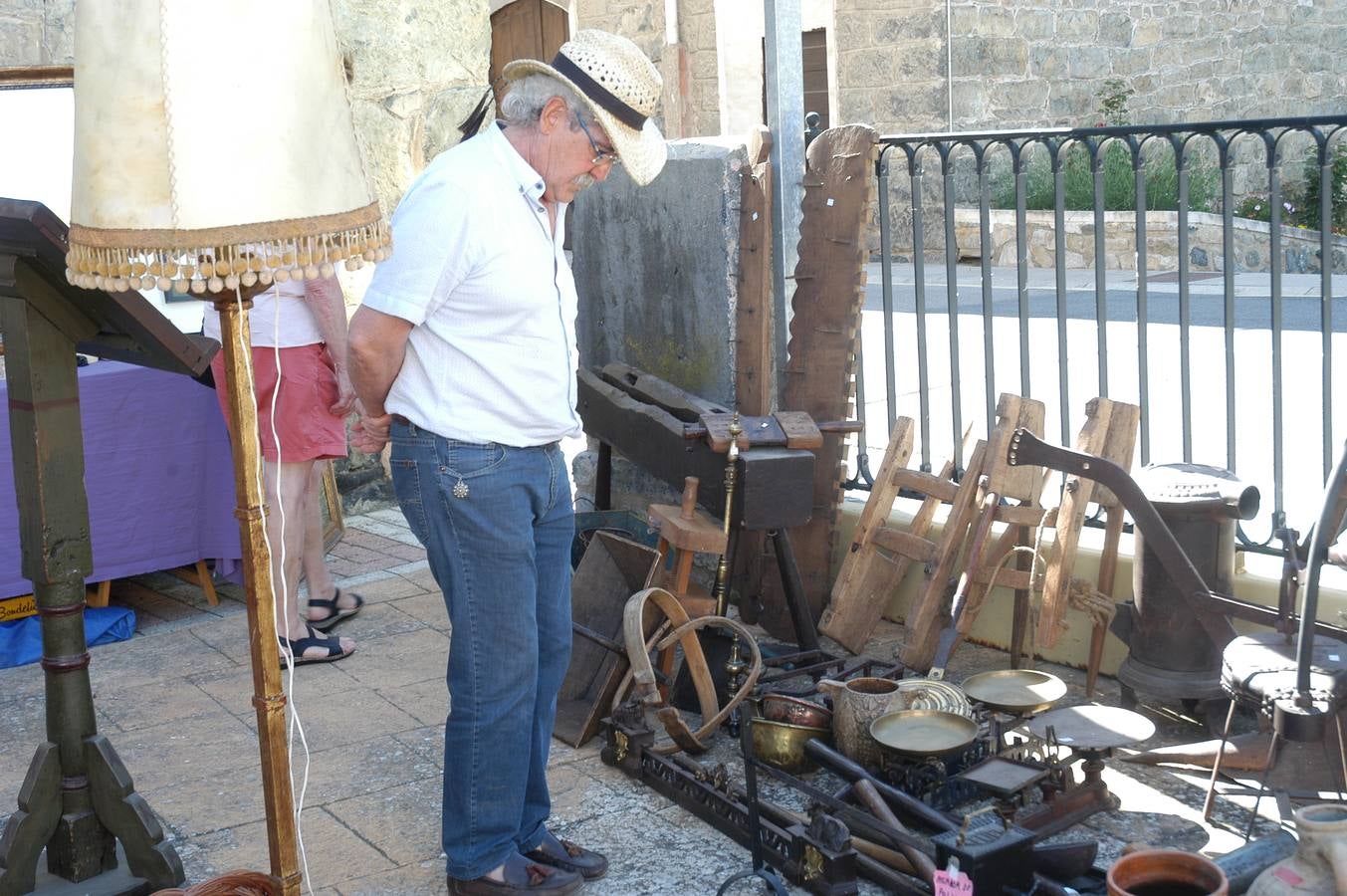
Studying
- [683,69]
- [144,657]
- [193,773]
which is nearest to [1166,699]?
[193,773]

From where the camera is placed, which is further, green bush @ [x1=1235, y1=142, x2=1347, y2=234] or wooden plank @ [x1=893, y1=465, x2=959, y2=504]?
green bush @ [x1=1235, y1=142, x2=1347, y2=234]

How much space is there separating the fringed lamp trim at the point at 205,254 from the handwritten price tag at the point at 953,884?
169cm

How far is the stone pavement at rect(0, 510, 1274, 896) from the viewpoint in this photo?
11.3 feet

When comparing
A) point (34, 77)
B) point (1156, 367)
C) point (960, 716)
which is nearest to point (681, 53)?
point (1156, 367)

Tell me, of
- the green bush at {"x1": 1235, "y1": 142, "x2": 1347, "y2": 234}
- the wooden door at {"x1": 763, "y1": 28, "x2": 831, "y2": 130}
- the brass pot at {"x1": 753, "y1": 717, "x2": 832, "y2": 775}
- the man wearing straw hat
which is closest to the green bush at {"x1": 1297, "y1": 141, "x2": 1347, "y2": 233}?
the green bush at {"x1": 1235, "y1": 142, "x2": 1347, "y2": 234}

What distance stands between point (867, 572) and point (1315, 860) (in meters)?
2.37

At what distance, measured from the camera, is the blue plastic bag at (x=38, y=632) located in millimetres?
5066

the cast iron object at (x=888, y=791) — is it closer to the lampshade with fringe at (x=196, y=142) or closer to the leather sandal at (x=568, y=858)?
the leather sandal at (x=568, y=858)

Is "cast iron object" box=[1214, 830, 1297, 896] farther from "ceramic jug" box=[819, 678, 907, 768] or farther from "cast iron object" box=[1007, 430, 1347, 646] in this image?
"ceramic jug" box=[819, 678, 907, 768]

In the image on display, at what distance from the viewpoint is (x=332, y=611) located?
17.7ft

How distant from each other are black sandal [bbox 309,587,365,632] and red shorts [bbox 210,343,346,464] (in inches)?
25.6

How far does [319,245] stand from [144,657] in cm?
340

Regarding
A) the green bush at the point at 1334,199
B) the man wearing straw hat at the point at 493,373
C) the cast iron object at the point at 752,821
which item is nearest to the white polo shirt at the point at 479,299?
the man wearing straw hat at the point at 493,373

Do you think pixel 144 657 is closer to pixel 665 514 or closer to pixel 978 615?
pixel 665 514
